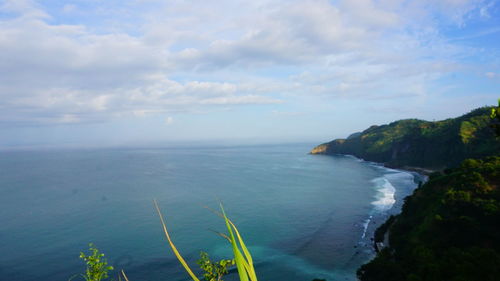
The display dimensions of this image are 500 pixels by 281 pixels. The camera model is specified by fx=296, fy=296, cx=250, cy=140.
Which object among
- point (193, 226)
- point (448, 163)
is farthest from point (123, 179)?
point (448, 163)

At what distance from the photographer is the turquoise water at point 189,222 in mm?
45688

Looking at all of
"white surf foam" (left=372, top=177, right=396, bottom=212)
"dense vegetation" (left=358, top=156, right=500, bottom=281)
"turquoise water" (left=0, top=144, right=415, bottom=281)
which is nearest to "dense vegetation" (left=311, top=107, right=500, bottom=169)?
"turquoise water" (left=0, top=144, right=415, bottom=281)

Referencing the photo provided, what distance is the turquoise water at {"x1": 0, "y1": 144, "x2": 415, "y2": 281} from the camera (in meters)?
45.7

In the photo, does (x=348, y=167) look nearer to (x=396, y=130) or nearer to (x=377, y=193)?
(x=377, y=193)

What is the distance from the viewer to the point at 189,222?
6531 centimetres

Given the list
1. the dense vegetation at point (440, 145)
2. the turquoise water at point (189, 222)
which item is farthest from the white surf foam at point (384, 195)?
the dense vegetation at point (440, 145)

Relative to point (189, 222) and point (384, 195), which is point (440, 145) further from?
point (189, 222)

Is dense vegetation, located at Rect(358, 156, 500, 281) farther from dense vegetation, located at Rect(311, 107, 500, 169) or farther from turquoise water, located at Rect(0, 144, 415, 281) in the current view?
dense vegetation, located at Rect(311, 107, 500, 169)

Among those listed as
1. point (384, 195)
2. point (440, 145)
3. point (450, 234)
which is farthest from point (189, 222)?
point (440, 145)

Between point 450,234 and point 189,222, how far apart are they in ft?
157

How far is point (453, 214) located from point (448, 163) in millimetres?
88383

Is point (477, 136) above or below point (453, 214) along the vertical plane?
above

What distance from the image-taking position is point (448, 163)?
115 metres

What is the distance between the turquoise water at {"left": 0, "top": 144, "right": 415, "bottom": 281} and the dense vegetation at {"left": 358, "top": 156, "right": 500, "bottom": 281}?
26.2 feet
